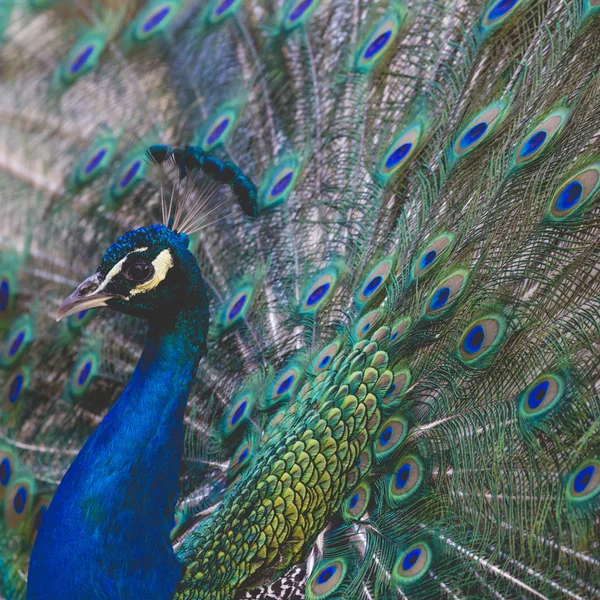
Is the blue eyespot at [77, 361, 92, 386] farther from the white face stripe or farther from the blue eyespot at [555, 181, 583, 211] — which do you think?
the blue eyespot at [555, 181, 583, 211]

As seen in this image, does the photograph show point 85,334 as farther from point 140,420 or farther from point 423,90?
point 423,90

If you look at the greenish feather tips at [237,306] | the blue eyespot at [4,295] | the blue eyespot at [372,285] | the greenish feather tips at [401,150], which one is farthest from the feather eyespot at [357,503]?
the blue eyespot at [4,295]

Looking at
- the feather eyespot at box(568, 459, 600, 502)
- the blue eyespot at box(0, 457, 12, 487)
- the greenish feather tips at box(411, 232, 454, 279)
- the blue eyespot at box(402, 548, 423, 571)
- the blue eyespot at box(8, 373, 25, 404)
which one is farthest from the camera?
the blue eyespot at box(8, 373, 25, 404)

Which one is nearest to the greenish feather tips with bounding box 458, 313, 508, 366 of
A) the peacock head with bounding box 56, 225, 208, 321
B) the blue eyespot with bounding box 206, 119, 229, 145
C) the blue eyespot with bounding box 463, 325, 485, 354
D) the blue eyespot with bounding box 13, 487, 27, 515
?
the blue eyespot with bounding box 463, 325, 485, 354

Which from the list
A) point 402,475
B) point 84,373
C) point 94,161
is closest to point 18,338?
point 84,373

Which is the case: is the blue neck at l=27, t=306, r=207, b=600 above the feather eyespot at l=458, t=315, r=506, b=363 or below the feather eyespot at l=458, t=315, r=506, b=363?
below

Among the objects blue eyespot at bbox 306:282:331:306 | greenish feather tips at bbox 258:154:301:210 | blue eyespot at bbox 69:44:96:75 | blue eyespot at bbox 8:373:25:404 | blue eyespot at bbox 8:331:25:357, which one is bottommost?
blue eyespot at bbox 8:373:25:404
